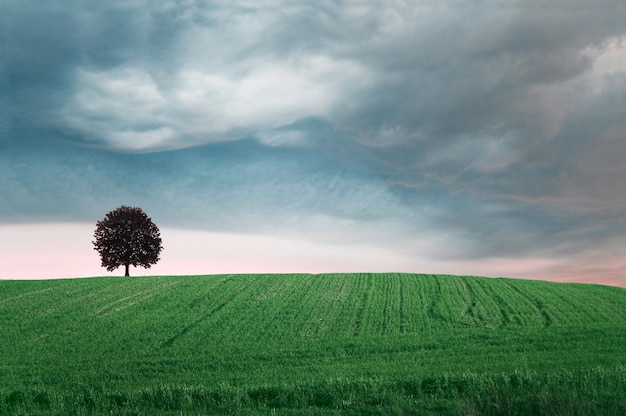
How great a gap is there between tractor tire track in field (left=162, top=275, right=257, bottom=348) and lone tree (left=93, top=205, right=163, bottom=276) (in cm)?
2165

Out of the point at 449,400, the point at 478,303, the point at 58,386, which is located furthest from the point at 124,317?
the point at 449,400

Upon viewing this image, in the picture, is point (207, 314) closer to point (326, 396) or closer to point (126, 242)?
point (326, 396)

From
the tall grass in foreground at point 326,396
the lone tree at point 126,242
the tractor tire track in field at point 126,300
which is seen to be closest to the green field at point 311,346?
the tall grass in foreground at point 326,396

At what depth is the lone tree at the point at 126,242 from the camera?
6688 cm

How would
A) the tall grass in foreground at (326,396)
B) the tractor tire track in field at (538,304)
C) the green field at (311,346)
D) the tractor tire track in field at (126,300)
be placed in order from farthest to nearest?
the tractor tire track in field at (126,300) < the tractor tire track in field at (538,304) < the green field at (311,346) < the tall grass in foreground at (326,396)

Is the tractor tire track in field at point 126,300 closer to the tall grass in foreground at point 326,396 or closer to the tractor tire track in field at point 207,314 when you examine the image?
the tractor tire track in field at point 207,314

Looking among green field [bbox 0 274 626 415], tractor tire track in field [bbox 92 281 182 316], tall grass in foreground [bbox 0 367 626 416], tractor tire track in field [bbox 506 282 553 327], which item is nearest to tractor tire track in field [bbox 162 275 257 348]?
green field [bbox 0 274 626 415]

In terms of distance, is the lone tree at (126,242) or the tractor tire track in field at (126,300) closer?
the tractor tire track in field at (126,300)

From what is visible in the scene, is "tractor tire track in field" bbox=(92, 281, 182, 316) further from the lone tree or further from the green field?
the lone tree

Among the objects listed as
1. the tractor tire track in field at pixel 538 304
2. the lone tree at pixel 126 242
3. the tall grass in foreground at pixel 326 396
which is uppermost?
the lone tree at pixel 126 242

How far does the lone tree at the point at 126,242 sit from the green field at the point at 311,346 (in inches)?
611

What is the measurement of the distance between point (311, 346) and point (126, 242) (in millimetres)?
44624

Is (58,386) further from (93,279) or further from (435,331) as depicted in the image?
(93,279)

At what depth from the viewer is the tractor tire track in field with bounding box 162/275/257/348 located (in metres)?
30.5
